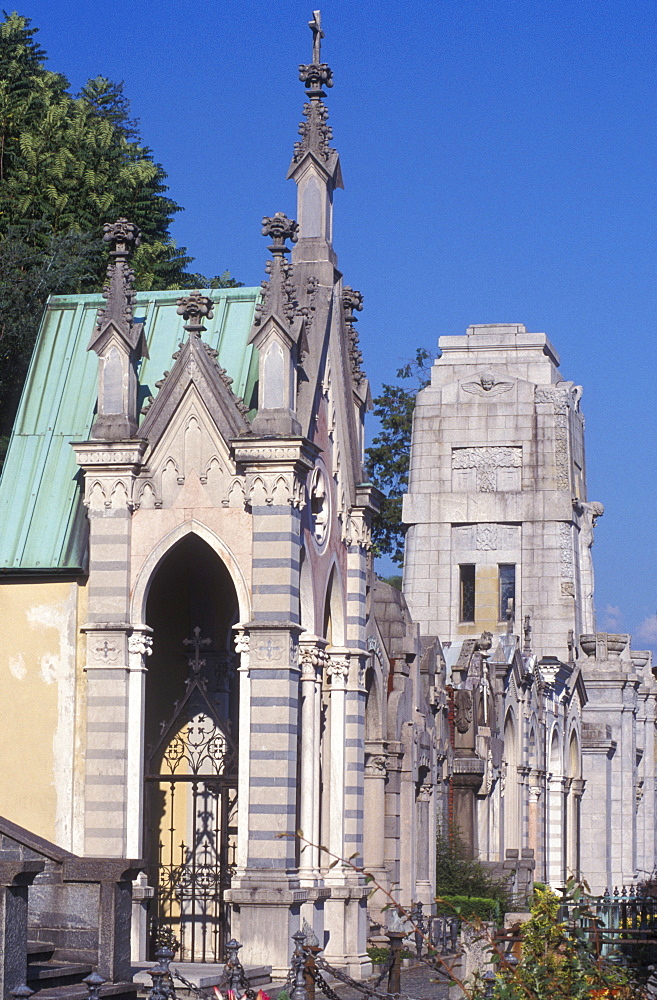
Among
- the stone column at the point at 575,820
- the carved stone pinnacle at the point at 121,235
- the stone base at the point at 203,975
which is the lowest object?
the stone base at the point at 203,975

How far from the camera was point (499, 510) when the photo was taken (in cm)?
5247

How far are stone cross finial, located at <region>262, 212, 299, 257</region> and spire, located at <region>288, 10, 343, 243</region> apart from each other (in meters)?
2.22

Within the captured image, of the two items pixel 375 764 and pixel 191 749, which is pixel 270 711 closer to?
pixel 191 749

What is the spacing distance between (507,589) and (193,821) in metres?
28.1

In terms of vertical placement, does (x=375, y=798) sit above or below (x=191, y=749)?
below

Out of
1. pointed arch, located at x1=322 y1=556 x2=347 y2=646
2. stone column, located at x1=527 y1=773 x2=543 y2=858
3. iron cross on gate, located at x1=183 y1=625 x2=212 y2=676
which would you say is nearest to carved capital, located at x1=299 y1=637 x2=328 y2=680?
iron cross on gate, located at x1=183 y1=625 x2=212 y2=676

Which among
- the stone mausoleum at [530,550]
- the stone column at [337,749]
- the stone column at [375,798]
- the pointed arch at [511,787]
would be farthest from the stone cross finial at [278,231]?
the stone mausoleum at [530,550]

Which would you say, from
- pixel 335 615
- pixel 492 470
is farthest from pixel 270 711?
pixel 492 470

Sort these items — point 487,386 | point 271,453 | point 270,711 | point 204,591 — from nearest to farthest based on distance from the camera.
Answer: point 270,711 < point 271,453 < point 204,591 < point 487,386

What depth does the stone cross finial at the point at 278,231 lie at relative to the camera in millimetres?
24062

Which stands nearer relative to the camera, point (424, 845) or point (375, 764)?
point (375, 764)

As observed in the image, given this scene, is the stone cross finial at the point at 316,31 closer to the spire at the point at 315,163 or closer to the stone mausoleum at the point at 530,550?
the spire at the point at 315,163

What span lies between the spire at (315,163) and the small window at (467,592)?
2746cm

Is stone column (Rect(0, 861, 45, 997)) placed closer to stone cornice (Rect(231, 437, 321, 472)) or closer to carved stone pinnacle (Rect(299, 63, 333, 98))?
stone cornice (Rect(231, 437, 321, 472))
